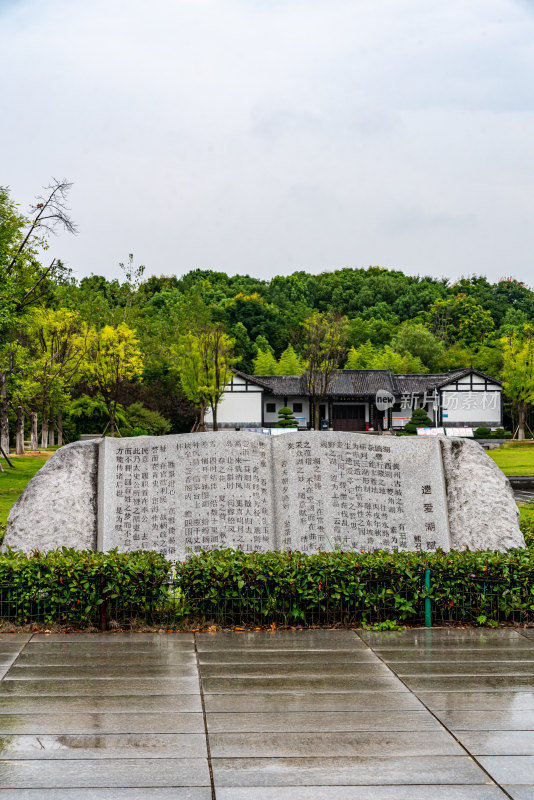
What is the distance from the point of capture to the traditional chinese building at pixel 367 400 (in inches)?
2073

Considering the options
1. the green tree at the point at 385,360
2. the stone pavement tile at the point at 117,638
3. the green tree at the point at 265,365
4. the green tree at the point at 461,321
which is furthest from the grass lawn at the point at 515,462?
the green tree at the point at 461,321

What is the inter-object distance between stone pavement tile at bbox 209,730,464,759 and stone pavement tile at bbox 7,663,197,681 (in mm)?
1265

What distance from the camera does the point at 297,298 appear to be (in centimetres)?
9444

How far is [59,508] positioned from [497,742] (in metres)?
5.40

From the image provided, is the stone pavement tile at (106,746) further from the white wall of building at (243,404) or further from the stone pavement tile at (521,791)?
the white wall of building at (243,404)

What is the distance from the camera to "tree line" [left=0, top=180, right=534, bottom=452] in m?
32.0

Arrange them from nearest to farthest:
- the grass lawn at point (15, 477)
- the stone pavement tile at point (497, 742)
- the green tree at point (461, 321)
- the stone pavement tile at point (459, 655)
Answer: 1. the stone pavement tile at point (497, 742)
2. the stone pavement tile at point (459, 655)
3. the grass lawn at point (15, 477)
4. the green tree at point (461, 321)

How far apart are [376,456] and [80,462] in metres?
3.27

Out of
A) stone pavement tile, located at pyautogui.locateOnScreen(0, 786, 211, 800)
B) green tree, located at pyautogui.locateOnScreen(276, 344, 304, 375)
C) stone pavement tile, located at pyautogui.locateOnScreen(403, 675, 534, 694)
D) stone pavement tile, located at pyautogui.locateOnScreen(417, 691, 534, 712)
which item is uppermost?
green tree, located at pyautogui.locateOnScreen(276, 344, 304, 375)

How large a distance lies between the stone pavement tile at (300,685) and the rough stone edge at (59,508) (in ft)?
11.0

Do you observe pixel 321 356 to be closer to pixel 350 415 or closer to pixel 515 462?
pixel 350 415

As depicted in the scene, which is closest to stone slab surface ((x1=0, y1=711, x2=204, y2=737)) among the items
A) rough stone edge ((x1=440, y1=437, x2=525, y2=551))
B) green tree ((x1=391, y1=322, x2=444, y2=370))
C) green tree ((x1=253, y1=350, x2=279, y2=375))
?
rough stone edge ((x1=440, y1=437, x2=525, y2=551))

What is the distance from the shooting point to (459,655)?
6.33 metres

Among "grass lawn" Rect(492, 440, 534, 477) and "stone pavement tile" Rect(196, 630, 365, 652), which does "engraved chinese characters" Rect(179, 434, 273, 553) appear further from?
"grass lawn" Rect(492, 440, 534, 477)
